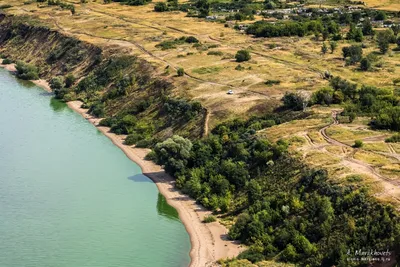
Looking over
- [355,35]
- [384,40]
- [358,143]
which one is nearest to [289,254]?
[358,143]

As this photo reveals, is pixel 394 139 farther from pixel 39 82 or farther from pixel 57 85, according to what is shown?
pixel 39 82

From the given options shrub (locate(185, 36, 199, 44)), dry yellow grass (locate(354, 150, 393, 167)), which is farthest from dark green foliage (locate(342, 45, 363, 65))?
dry yellow grass (locate(354, 150, 393, 167))

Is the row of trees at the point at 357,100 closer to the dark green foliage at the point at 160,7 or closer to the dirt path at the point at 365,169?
the dirt path at the point at 365,169

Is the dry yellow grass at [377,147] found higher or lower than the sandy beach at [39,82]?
higher

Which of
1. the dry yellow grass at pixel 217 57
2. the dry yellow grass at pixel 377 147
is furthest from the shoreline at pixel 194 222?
the dry yellow grass at pixel 377 147

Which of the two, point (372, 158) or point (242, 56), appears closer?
point (372, 158)
